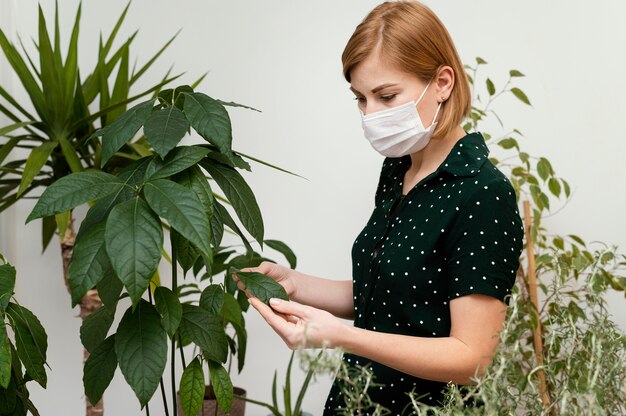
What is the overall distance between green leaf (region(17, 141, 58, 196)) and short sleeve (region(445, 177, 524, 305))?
127 centimetres

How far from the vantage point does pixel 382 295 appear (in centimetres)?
134

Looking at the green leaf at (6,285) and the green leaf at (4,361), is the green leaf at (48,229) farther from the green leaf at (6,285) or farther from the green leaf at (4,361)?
the green leaf at (4,361)

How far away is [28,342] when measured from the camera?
1.09m

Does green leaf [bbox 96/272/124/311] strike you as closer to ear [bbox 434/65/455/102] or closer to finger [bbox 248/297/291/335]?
finger [bbox 248/297/291/335]

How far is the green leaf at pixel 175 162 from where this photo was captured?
1.00 meters

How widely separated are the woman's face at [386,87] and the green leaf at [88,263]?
0.60 m

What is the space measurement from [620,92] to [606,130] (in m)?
0.13

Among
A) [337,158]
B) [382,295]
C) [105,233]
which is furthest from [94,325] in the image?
[337,158]

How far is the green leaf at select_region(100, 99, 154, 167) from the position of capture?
1.05 meters

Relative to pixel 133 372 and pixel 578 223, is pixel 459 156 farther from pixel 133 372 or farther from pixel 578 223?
pixel 578 223

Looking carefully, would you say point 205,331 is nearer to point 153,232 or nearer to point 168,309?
point 168,309

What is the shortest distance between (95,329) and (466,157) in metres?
0.71

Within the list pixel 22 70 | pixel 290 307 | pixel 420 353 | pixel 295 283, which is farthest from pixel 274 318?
pixel 22 70

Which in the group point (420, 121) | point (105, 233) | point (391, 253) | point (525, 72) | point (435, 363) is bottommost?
point (435, 363)
